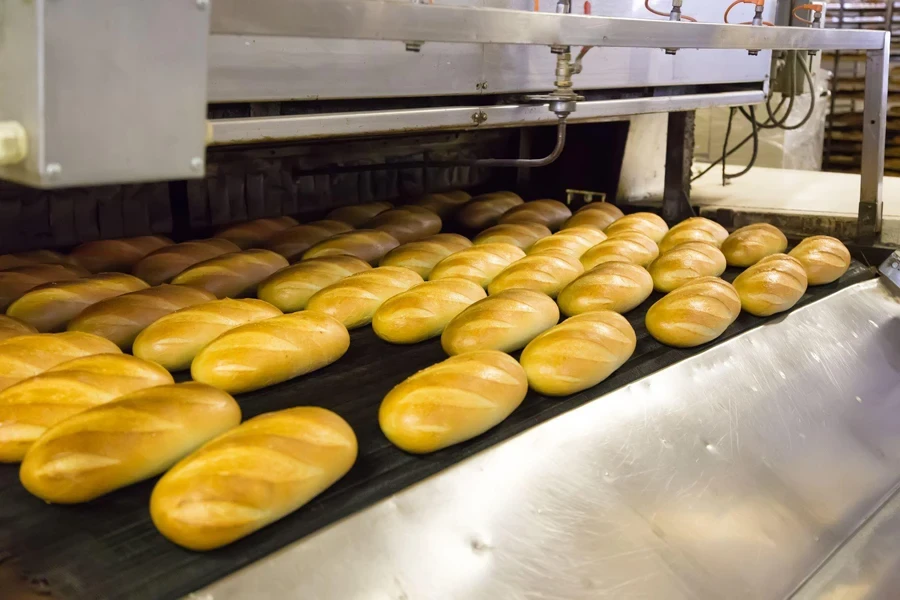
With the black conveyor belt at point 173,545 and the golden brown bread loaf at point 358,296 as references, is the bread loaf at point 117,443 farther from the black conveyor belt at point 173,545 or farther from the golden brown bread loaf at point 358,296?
the golden brown bread loaf at point 358,296

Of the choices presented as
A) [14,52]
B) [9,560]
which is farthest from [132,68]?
[9,560]

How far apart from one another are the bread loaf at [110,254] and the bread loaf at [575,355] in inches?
51.0

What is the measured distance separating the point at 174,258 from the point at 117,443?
1123 millimetres

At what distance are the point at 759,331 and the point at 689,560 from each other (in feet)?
3.23

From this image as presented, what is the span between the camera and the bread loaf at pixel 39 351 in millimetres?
1566

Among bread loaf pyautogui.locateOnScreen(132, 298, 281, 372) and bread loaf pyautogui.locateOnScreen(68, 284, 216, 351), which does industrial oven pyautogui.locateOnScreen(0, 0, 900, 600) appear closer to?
bread loaf pyautogui.locateOnScreen(132, 298, 281, 372)

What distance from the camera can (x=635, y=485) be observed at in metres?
1.67

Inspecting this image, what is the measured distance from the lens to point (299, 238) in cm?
262

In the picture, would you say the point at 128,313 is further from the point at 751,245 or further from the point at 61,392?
the point at 751,245

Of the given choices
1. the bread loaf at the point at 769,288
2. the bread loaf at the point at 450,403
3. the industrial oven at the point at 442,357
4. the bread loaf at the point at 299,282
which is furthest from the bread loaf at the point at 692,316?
the bread loaf at the point at 299,282

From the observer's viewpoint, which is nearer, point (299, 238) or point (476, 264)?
point (476, 264)

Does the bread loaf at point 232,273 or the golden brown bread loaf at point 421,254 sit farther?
the golden brown bread loaf at point 421,254

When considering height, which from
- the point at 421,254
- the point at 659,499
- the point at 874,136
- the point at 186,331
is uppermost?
the point at 874,136

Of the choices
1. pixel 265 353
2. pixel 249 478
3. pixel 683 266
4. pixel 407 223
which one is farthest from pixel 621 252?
pixel 249 478
